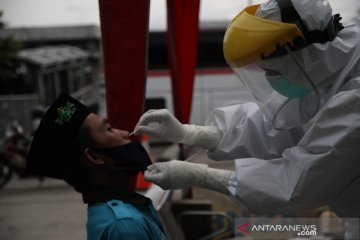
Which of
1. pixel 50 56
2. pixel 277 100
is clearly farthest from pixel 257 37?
pixel 50 56

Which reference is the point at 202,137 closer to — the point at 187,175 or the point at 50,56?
the point at 187,175

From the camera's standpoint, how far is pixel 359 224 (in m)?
1.78

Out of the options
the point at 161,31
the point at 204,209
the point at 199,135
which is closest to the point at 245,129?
the point at 199,135

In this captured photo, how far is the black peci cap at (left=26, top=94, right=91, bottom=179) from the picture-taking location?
150 cm

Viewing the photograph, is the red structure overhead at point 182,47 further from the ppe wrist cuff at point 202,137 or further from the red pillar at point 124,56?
the ppe wrist cuff at point 202,137

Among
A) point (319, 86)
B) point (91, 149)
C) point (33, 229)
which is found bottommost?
point (33, 229)

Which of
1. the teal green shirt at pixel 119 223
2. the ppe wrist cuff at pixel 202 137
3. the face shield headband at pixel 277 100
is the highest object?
the face shield headband at pixel 277 100

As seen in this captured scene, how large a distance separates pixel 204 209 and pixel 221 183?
3034 millimetres

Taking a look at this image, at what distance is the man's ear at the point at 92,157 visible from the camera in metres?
1.52

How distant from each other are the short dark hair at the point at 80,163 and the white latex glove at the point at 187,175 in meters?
0.23

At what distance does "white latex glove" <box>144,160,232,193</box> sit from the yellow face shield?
0.45 meters

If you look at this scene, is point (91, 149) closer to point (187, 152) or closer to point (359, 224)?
point (359, 224)

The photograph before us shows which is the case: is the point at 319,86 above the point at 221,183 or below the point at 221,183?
above

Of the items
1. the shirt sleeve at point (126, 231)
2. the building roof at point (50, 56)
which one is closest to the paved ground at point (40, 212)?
the shirt sleeve at point (126, 231)
